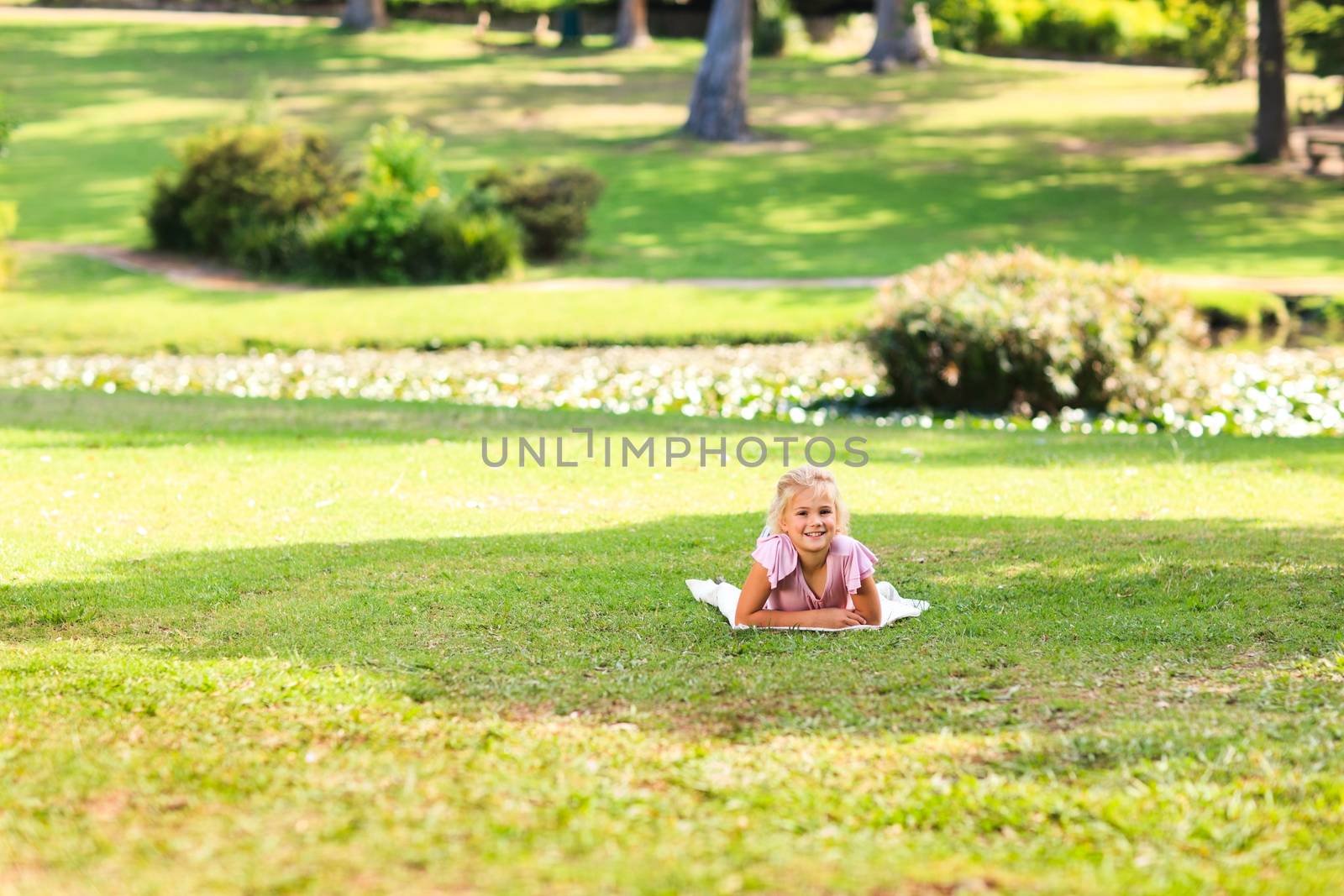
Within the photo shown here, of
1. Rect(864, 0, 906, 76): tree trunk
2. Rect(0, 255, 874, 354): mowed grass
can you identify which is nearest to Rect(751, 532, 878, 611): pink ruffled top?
Rect(0, 255, 874, 354): mowed grass

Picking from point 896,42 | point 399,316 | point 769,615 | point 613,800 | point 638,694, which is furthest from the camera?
point 896,42

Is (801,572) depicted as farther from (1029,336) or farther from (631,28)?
(631,28)

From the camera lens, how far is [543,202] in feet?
82.8

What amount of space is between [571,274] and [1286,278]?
11.3m

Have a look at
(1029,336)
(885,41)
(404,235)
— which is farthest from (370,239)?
(885,41)

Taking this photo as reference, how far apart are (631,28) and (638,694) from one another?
49.1m

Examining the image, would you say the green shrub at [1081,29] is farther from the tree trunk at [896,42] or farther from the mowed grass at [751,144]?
the tree trunk at [896,42]

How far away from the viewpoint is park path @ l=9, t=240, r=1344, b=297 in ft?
70.3

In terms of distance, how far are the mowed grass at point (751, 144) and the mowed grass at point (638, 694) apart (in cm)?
1520

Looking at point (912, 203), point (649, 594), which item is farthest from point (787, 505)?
point (912, 203)

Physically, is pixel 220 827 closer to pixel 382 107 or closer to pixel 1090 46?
pixel 382 107

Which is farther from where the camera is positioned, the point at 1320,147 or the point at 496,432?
the point at 1320,147

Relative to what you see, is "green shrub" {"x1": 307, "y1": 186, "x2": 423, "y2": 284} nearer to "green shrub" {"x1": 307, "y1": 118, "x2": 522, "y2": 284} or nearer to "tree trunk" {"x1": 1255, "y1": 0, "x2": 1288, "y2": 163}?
"green shrub" {"x1": 307, "y1": 118, "x2": 522, "y2": 284}

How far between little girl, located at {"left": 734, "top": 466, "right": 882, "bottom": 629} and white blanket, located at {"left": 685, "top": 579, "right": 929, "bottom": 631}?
44 mm
